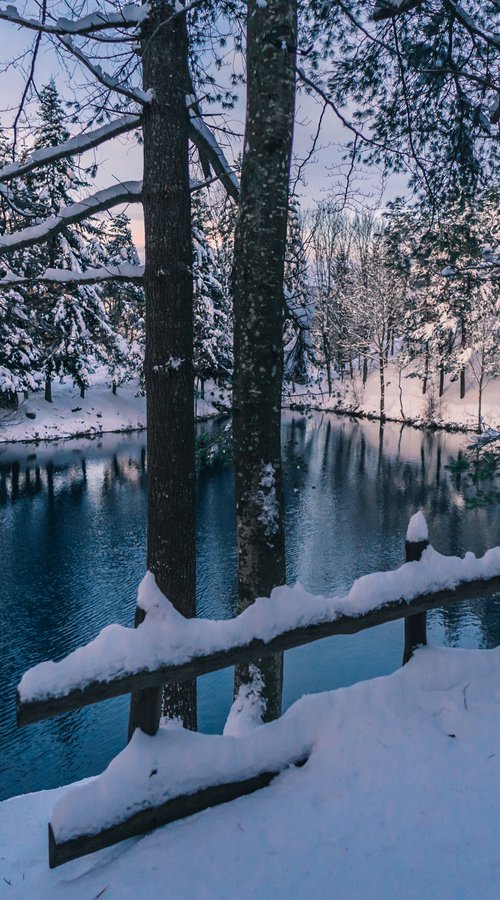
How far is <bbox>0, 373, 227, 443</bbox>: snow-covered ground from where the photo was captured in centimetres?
3794

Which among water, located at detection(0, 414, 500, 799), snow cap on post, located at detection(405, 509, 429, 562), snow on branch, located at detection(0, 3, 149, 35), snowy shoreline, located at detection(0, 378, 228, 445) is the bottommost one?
water, located at detection(0, 414, 500, 799)

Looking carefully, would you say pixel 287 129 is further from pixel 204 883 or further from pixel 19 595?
pixel 19 595

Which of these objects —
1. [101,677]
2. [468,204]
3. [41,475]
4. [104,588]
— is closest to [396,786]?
[101,677]

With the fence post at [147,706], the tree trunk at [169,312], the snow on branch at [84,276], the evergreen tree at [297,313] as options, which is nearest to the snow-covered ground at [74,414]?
the evergreen tree at [297,313]

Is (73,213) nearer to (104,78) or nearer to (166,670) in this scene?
(104,78)

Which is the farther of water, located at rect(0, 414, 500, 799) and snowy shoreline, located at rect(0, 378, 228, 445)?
snowy shoreline, located at rect(0, 378, 228, 445)

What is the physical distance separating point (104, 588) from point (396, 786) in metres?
14.3

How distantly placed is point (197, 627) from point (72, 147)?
436 centimetres

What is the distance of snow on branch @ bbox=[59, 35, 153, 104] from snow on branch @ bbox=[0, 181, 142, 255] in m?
0.73

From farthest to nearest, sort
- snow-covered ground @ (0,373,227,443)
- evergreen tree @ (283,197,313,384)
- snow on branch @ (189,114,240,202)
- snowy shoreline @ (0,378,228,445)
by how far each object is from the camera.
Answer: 1. snow-covered ground @ (0,373,227,443)
2. snowy shoreline @ (0,378,228,445)
3. evergreen tree @ (283,197,313,384)
4. snow on branch @ (189,114,240,202)

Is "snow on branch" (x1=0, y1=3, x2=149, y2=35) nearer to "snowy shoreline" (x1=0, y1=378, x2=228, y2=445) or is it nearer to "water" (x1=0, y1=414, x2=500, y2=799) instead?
"water" (x1=0, y1=414, x2=500, y2=799)

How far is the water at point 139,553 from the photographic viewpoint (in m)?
11.3

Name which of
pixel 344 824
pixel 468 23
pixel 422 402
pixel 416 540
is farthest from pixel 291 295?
pixel 422 402

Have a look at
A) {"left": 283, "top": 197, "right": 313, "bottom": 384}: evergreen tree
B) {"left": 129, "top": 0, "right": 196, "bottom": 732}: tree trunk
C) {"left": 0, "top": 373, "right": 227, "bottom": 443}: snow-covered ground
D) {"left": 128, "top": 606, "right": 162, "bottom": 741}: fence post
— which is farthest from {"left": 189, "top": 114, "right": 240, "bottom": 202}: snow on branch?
{"left": 0, "top": 373, "right": 227, "bottom": 443}: snow-covered ground
